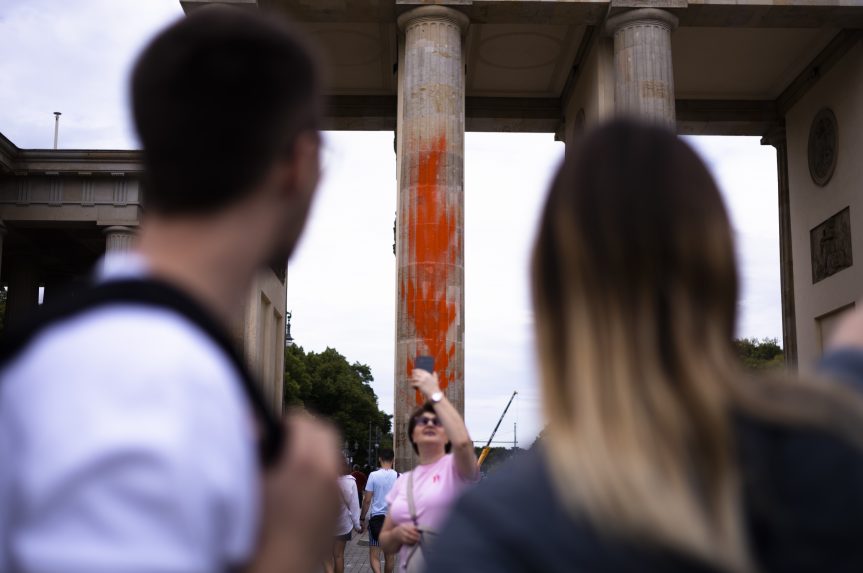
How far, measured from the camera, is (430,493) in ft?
20.3

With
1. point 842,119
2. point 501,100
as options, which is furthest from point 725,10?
point 501,100

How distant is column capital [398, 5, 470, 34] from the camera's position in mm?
21750

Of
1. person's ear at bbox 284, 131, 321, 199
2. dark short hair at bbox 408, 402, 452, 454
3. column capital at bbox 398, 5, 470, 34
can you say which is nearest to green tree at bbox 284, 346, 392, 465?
column capital at bbox 398, 5, 470, 34

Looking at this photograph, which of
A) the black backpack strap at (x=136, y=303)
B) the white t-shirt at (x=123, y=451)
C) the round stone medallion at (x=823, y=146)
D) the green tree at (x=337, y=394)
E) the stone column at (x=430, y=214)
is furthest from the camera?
the green tree at (x=337, y=394)

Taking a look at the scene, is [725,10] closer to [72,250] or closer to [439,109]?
[439,109]

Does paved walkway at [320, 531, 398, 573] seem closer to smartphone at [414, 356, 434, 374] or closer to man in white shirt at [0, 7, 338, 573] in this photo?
smartphone at [414, 356, 434, 374]

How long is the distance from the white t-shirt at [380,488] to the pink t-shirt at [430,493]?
8.34 m

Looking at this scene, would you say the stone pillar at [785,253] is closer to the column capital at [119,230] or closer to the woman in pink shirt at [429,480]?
the column capital at [119,230]

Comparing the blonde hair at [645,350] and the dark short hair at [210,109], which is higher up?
the dark short hair at [210,109]

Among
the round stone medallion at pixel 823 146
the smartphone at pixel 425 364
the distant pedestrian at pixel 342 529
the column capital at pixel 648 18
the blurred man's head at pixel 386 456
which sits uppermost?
the column capital at pixel 648 18

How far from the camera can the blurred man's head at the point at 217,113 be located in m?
1.35

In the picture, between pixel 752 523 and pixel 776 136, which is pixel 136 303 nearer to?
pixel 752 523

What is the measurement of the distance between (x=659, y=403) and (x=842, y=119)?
86.9 ft

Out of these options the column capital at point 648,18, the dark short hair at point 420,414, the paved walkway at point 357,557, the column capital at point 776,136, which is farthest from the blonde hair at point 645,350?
the column capital at point 776,136
